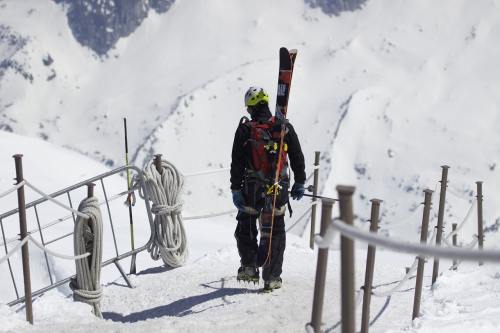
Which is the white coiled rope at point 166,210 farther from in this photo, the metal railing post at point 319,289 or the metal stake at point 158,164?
the metal railing post at point 319,289

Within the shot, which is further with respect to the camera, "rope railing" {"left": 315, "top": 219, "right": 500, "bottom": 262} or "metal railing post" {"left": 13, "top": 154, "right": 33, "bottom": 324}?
"metal railing post" {"left": 13, "top": 154, "right": 33, "bottom": 324}

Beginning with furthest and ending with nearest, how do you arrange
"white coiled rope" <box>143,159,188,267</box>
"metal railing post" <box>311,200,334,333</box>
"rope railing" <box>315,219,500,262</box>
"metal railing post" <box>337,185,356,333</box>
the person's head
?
"white coiled rope" <box>143,159,188,267</box>
the person's head
"metal railing post" <box>311,200,334,333</box>
"metal railing post" <box>337,185,356,333</box>
"rope railing" <box>315,219,500,262</box>

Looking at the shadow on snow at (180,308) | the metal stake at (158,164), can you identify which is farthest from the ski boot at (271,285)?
the metal stake at (158,164)

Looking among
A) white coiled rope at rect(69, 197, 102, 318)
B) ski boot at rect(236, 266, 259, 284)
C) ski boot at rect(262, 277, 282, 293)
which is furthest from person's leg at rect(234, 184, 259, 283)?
white coiled rope at rect(69, 197, 102, 318)

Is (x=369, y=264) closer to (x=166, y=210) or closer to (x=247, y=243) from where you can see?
(x=247, y=243)

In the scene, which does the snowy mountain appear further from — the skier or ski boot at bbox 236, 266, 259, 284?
the skier

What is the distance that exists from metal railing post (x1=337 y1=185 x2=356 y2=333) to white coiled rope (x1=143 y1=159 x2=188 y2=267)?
507 cm

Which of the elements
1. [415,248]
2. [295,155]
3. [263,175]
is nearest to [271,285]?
[263,175]

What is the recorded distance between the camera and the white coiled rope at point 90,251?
6.97 metres

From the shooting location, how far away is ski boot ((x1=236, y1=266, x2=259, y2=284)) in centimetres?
732

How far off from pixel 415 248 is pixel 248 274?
4613 mm

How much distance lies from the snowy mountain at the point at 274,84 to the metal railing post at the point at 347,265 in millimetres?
141164

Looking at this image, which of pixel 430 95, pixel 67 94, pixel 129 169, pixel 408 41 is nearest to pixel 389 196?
pixel 430 95

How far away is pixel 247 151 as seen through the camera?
7004mm
